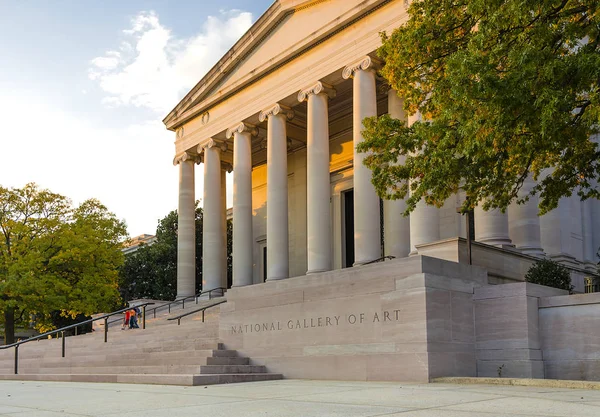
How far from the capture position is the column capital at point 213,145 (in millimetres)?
40000

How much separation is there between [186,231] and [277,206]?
992 cm

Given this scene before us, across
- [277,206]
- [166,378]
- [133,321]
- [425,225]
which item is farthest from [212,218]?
[166,378]

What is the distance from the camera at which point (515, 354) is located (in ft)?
50.8

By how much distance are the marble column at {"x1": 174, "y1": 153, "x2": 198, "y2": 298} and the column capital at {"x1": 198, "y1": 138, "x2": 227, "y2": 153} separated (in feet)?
6.50

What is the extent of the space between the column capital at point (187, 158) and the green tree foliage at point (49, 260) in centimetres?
714

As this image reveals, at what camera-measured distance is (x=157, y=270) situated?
55.9 m

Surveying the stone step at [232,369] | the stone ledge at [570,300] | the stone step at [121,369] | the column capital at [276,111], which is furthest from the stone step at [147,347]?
the column capital at [276,111]

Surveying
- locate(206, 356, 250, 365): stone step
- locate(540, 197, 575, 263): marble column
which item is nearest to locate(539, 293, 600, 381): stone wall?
locate(206, 356, 250, 365): stone step

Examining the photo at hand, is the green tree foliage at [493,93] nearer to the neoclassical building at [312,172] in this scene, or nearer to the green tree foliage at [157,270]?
the neoclassical building at [312,172]

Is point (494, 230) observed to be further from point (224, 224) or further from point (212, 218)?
point (224, 224)

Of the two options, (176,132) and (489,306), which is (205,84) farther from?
(489,306)

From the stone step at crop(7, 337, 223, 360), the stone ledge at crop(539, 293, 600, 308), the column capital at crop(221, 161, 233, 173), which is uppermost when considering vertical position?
the column capital at crop(221, 161, 233, 173)

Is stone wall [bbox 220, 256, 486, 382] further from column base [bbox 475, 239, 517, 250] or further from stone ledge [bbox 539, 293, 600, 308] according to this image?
column base [bbox 475, 239, 517, 250]

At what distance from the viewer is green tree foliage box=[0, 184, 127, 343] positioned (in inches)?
1585
